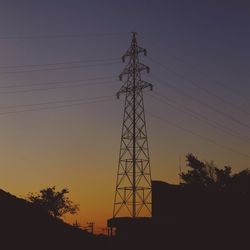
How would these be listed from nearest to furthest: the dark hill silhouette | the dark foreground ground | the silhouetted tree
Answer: the dark hill silhouette, the dark foreground ground, the silhouetted tree

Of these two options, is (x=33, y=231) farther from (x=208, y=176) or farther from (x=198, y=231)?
(x=208, y=176)

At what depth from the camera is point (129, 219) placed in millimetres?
45750

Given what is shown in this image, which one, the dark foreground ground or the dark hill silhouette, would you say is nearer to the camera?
the dark hill silhouette

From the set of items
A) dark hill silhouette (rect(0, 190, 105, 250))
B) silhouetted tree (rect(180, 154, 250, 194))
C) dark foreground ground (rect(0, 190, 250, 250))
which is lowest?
dark hill silhouette (rect(0, 190, 105, 250))

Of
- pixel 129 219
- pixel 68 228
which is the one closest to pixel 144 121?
pixel 129 219

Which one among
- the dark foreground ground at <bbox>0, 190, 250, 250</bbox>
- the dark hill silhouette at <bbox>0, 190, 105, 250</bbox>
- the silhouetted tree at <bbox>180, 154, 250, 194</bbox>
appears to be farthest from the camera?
the silhouetted tree at <bbox>180, 154, 250, 194</bbox>

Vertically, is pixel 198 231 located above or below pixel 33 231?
above

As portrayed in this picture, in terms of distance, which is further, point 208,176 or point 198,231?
point 208,176

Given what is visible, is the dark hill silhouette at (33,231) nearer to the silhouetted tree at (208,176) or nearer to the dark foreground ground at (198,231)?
the dark foreground ground at (198,231)

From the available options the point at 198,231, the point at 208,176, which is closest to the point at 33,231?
the point at 198,231

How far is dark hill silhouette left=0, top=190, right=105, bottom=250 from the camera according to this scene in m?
27.2

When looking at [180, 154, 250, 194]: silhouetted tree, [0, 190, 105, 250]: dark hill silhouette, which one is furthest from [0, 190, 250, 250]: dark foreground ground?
[180, 154, 250, 194]: silhouetted tree

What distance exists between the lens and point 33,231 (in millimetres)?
28438

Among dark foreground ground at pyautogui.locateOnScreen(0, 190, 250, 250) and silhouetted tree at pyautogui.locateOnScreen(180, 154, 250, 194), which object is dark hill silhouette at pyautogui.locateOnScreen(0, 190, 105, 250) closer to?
dark foreground ground at pyautogui.locateOnScreen(0, 190, 250, 250)
